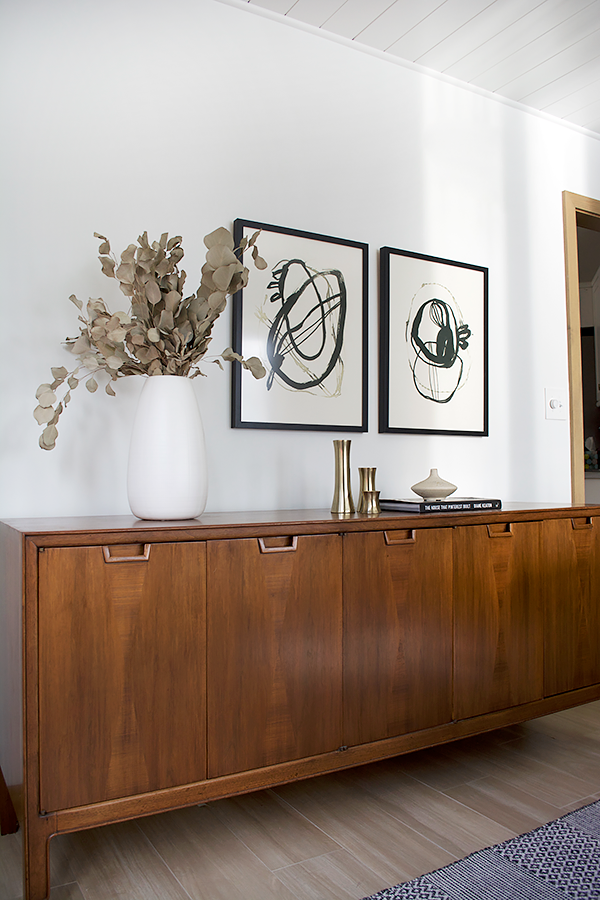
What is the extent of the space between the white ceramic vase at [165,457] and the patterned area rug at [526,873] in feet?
3.25

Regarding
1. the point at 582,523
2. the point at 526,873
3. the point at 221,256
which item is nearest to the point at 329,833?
the point at 526,873

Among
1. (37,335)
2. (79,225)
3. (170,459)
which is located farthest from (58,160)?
(170,459)

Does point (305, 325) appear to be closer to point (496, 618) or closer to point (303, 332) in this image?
point (303, 332)

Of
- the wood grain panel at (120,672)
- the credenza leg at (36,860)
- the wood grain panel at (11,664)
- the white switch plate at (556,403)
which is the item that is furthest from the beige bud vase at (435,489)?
the credenza leg at (36,860)

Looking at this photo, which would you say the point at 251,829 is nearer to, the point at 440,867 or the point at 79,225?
the point at 440,867

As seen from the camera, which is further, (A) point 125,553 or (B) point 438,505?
(B) point 438,505

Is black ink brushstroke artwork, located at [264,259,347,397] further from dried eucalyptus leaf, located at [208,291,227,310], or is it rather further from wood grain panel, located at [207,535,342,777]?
wood grain panel, located at [207,535,342,777]

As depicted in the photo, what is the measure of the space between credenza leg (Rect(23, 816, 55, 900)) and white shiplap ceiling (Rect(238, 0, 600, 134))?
245cm

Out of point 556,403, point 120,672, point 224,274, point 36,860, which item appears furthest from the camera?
point 556,403

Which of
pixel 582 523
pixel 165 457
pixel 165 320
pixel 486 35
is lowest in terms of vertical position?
pixel 582 523

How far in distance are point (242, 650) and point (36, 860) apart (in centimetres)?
59

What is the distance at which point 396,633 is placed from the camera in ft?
6.14

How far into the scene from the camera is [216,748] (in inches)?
62.1

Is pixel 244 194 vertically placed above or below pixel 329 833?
above
